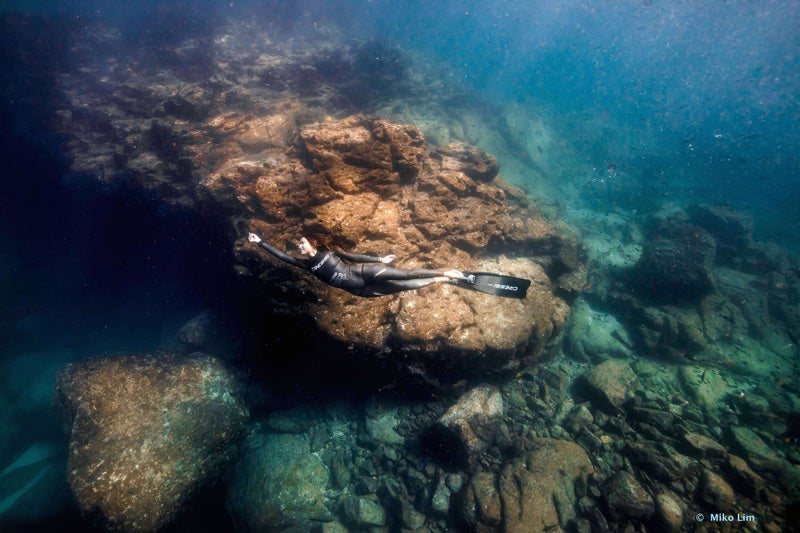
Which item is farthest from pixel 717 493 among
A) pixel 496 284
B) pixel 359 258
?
pixel 359 258

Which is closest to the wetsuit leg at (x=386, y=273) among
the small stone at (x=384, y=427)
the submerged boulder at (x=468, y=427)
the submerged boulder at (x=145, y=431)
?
the submerged boulder at (x=468, y=427)

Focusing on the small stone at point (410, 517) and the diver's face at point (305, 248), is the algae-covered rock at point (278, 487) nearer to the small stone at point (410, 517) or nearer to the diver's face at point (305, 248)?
the small stone at point (410, 517)

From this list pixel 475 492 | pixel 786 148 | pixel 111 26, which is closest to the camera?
pixel 475 492

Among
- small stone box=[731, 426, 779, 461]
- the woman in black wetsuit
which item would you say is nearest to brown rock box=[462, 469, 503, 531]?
the woman in black wetsuit

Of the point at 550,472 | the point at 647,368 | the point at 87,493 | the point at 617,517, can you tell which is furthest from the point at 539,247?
the point at 87,493

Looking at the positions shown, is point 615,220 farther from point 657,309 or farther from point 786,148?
point 786,148

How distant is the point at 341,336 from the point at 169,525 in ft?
15.8

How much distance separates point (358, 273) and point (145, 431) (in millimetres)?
5591

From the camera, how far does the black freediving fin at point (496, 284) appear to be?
16.8 feet

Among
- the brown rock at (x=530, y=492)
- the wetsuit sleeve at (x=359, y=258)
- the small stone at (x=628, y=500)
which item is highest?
the wetsuit sleeve at (x=359, y=258)

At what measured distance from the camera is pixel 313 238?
5852mm

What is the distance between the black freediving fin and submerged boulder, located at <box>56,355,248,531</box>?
20.2 ft

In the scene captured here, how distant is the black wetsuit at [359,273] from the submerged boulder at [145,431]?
445 centimetres

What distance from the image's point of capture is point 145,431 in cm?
617
